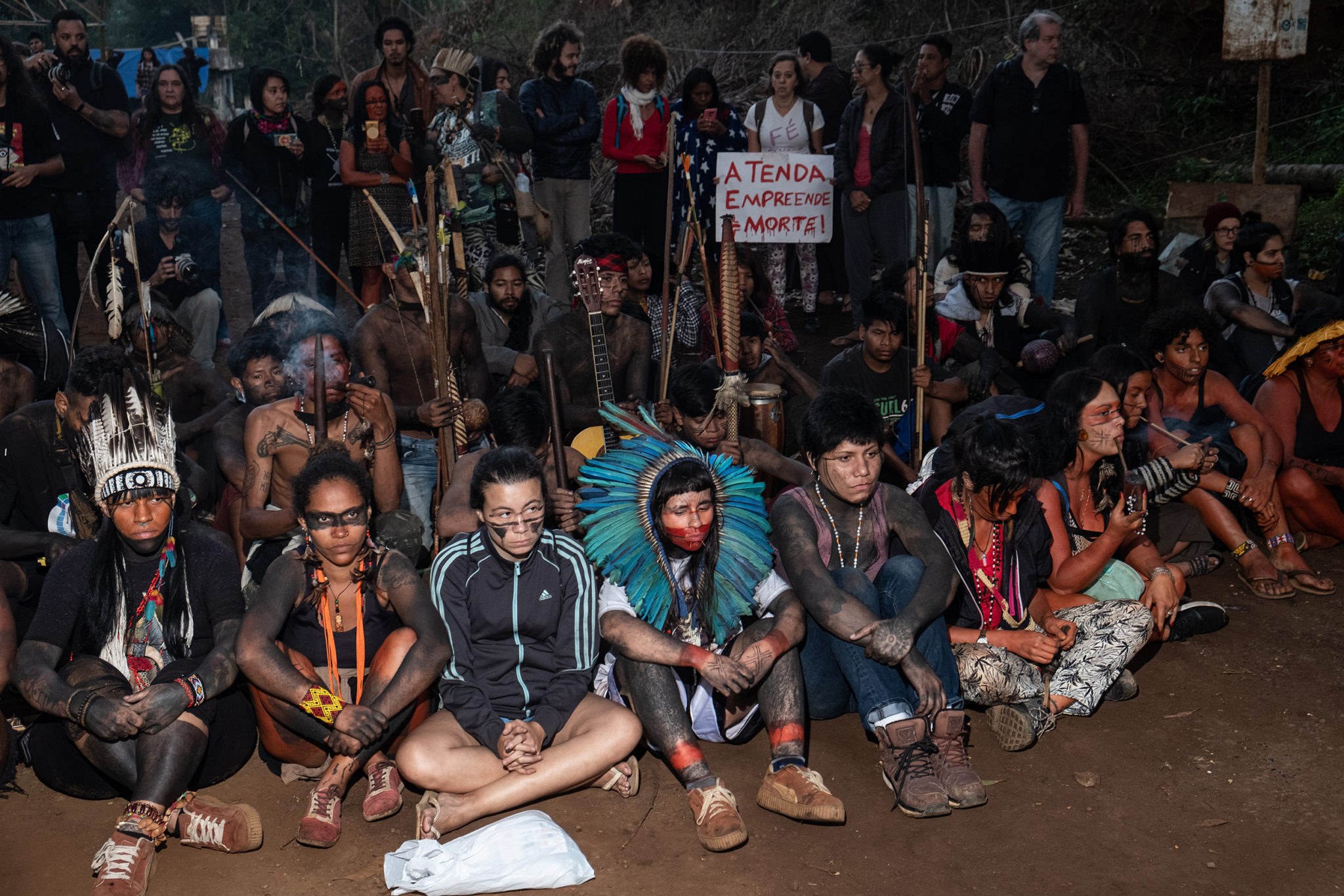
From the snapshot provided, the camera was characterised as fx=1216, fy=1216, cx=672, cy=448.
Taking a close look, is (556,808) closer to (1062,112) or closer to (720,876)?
(720,876)

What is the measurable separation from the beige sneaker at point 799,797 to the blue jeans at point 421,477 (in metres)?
Result: 2.13

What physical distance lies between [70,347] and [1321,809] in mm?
5931

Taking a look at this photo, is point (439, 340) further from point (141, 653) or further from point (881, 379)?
point (881, 379)

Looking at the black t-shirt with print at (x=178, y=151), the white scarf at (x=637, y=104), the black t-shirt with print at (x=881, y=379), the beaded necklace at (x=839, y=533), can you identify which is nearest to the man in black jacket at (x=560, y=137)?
the white scarf at (x=637, y=104)

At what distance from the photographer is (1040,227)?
7.55 m

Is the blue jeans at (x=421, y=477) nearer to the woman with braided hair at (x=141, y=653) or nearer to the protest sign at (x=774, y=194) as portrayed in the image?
the woman with braided hair at (x=141, y=653)

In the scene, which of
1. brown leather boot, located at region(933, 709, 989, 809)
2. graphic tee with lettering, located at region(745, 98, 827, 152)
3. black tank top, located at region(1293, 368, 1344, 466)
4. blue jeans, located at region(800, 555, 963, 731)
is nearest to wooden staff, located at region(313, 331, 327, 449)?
blue jeans, located at region(800, 555, 963, 731)

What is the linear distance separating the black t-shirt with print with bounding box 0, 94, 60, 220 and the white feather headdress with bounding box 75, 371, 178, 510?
334 centimetres

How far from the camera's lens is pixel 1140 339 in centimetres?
571

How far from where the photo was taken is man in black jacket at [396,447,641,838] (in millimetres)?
3648

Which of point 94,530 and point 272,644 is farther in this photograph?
point 94,530

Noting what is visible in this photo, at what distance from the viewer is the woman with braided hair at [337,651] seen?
11.8ft

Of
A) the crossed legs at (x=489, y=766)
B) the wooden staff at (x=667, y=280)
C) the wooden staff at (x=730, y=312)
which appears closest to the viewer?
the crossed legs at (x=489, y=766)

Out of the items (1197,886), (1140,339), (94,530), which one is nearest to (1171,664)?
(1197,886)
